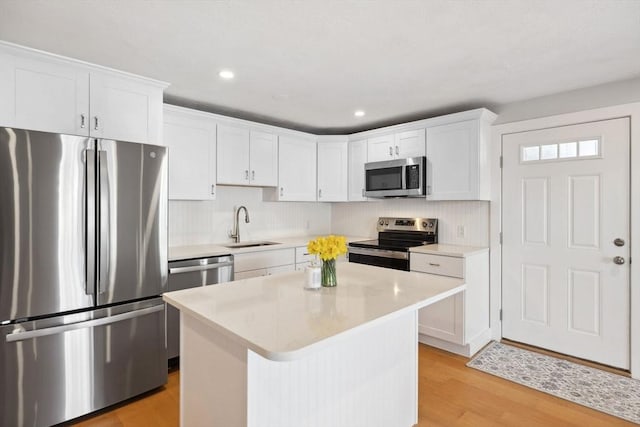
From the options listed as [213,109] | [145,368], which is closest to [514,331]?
[145,368]

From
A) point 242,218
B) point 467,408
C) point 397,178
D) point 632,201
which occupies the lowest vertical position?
point 467,408

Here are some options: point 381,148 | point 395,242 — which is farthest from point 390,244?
point 381,148

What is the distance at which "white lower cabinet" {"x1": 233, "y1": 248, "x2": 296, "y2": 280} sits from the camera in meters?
3.28

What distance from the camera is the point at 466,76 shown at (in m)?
2.63

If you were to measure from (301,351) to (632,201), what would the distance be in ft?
10.0

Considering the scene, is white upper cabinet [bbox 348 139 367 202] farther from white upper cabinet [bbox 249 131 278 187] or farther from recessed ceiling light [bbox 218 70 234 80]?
recessed ceiling light [bbox 218 70 234 80]

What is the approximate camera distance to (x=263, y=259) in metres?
3.46

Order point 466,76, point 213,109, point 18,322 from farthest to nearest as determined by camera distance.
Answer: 1. point 213,109
2. point 466,76
3. point 18,322

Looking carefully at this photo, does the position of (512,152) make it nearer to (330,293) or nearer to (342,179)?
(342,179)

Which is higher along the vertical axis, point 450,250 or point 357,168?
point 357,168

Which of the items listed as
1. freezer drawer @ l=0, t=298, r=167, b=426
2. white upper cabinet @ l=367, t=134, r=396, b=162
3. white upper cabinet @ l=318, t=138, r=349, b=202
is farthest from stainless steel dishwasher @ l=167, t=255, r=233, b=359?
white upper cabinet @ l=367, t=134, r=396, b=162

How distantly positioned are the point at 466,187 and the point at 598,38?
153 centimetres

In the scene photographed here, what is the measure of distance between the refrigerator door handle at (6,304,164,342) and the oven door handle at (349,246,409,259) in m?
2.12

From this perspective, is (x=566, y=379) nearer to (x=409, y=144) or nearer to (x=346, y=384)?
(x=346, y=384)
